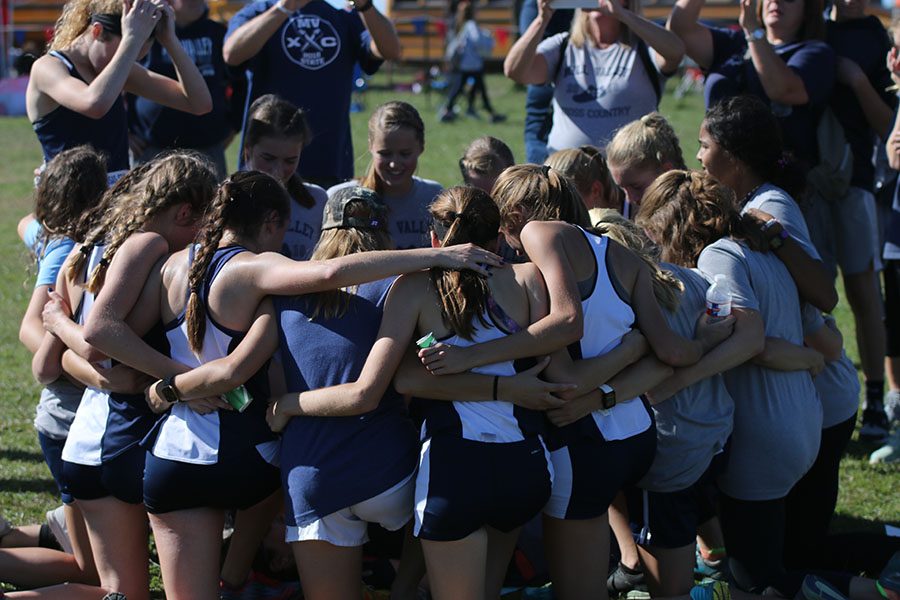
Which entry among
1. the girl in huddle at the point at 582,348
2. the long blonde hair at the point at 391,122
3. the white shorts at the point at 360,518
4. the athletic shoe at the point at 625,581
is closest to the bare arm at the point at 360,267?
the girl in huddle at the point at 582,348

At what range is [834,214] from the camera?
5586 mm

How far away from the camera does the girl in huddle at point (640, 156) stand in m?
4.41

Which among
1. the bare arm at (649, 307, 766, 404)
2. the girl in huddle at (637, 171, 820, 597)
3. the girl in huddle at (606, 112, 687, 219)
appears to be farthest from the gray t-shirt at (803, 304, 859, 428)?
the girl in huddle at (606, 112, 687, 219)

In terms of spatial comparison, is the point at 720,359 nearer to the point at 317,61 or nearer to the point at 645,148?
the point at 645,148

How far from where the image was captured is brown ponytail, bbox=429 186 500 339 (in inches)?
122

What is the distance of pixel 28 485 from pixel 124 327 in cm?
192

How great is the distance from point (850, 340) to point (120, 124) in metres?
4.74

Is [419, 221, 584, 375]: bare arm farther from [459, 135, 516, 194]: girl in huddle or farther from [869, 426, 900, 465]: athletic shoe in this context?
[869, 426, 900, 465]: athletic shoe

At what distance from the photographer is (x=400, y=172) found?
4801 millimetres

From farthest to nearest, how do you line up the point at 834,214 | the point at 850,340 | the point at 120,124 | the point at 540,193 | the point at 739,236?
the point at 850,340, the point at 834,214, the point at 120,124, the point at 739,236, the point at 540,193

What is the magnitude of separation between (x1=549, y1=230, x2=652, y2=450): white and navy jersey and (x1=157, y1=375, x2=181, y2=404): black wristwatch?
1135 mm

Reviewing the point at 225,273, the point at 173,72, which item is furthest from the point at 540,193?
the point at 173,72

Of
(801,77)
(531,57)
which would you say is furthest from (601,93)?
(801,77)

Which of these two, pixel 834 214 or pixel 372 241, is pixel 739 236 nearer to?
pixel 372 241
